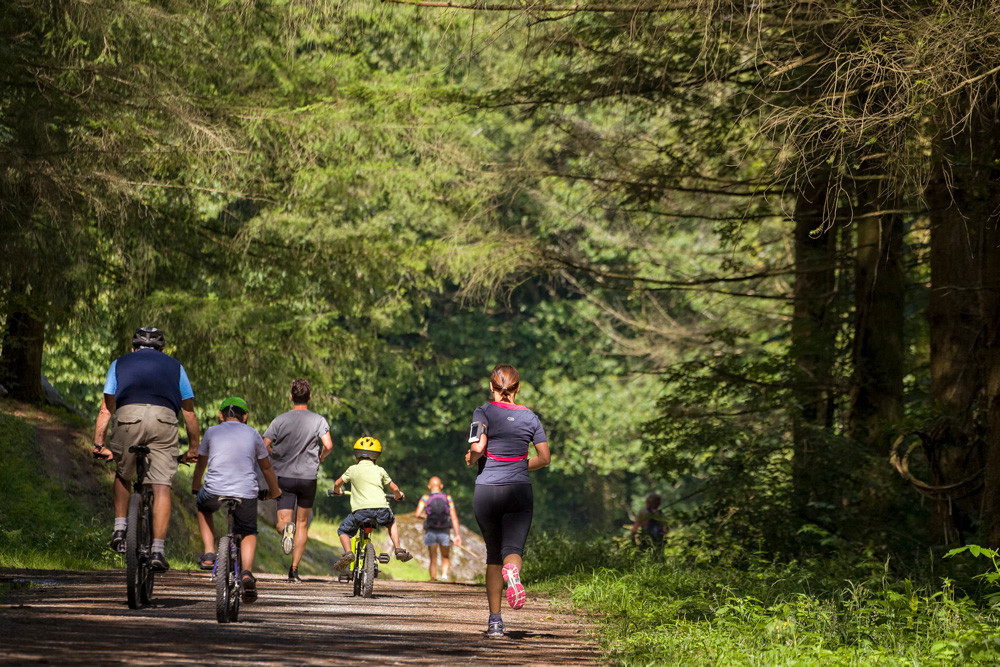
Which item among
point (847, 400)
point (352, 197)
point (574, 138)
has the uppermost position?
point (352, 197)

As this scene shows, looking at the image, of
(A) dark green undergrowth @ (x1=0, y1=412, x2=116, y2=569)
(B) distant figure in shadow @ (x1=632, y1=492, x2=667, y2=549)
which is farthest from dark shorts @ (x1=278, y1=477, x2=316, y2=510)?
(B) distant figure in shadow @ (x1=632, y1=492, x2=667, y2=549)

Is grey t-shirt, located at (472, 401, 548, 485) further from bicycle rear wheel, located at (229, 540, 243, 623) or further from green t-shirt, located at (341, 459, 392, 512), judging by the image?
green t-shirt, located at (341, 459, 392, 512)

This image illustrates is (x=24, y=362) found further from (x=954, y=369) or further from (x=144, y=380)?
(x=954, y=369)

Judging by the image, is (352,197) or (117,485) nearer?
(117,485)

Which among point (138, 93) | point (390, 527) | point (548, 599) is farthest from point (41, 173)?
point (548, 599)

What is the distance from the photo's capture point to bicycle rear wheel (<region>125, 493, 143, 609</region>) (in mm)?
8547

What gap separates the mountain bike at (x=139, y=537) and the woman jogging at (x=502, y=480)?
233cm

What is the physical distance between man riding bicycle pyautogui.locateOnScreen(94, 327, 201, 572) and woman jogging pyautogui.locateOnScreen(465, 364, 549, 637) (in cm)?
216

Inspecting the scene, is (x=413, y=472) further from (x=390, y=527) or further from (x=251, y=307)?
(x=390, y=527)

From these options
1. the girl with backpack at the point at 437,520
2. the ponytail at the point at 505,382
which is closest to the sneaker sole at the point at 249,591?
the ponytail at the point at 505,382

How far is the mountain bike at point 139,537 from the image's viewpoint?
28.1 feet

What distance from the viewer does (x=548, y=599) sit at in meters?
12.5

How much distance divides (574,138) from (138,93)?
5.37m

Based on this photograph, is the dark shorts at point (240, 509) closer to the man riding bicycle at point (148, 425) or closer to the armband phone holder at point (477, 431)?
the man riding bicycle at point (148, 425)
